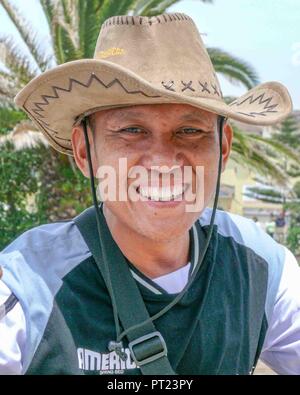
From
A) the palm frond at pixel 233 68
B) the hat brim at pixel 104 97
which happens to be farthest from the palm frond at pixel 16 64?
the hat brim at pixel 104 97

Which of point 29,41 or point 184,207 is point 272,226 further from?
point 184,207

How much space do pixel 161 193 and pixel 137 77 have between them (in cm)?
36

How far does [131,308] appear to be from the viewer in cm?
182

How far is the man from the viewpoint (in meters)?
1.76

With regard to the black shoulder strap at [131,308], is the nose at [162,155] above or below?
above

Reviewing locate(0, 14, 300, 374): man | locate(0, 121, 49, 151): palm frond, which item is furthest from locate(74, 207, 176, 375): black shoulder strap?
locate(0, 121, 49, 151): palm frond

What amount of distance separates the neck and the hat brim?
36 centimetres

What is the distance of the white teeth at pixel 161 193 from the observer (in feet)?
6.06

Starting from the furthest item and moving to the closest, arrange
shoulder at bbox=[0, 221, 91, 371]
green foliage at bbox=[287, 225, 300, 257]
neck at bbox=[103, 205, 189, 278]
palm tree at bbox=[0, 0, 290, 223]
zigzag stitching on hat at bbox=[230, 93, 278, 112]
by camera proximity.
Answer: green foliage at bbox=[287, 225, 300, 257], palm tree at bbox=[0, 0, 290, 223], zigzag stitching on hat at bbox=[230, 93, 278, 112], neck at bbox=[103, 205, 189, 278], shoulder at bbox=[0, 221, 91, 371]

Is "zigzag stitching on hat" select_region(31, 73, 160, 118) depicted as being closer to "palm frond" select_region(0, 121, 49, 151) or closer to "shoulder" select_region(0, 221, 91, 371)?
"shoulder" select_region(0, 221, 91, 371)

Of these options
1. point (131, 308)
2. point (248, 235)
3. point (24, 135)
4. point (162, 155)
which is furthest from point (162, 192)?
point (24, 135)

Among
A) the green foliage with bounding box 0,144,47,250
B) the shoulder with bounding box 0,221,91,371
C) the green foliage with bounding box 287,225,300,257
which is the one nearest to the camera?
the shoulder with bounding box 0,221,91,371

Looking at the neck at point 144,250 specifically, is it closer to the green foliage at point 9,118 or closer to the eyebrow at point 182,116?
the eyebrow at point 182,116
